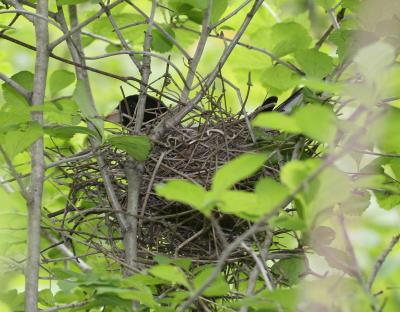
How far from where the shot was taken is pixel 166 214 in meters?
2.23

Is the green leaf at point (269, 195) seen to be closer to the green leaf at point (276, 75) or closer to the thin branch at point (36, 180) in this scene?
the thin branch at point (36, 180)

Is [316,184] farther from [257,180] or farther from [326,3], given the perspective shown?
[326,3]

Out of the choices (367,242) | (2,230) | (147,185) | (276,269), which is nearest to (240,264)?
(276,269)

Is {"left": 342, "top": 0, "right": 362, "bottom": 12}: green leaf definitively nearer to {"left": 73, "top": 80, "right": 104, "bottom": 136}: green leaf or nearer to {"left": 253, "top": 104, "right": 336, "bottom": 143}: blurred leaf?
{"left": 73, "top": 80, "right": 104, "bottom": 136}: green leaf

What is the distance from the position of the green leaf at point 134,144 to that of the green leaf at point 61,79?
0.39m

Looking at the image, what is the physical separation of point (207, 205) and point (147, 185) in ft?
3.69

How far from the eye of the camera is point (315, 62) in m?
1.94

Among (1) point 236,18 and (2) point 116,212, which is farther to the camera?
(1) point 236,18

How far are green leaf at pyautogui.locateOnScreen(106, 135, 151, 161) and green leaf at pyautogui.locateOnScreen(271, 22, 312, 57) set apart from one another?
28.8 inches

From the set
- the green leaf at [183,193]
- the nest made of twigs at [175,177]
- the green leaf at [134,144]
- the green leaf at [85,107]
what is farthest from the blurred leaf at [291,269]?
the green leaf at [183,193]

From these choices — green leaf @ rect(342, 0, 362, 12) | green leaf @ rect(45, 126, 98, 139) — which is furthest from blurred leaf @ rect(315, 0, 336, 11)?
green leaf @ rect(45, 126, 98, 139)

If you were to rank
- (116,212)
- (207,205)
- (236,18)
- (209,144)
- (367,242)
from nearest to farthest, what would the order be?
(207,205) < (116,212) < (209,144) < (236,18) < (367,242)

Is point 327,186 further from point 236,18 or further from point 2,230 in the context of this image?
point 236,18

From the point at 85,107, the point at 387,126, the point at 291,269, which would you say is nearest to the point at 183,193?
the point at 387,126
